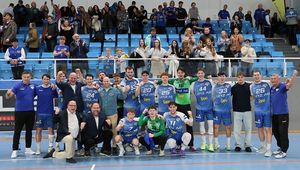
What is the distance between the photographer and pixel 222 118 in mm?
13977

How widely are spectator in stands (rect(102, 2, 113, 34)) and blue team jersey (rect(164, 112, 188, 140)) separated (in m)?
9.47

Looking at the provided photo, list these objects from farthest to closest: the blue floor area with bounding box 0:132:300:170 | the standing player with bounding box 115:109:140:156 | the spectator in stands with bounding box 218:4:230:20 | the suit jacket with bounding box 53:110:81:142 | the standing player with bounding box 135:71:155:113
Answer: the spectator in stands with bounding box 218:4:230:20
the standing player with bounding box 135:71:155:113
the standing player with bounding box 115:109:140:156
the suit jacket with bounding box 53:110:81:142
the blue floor area with bounding box 0:132:300:170

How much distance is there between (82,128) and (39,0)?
1352 cm

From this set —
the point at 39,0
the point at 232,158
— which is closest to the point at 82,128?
the point at 232,158

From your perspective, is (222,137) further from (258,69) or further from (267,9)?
(267,9)

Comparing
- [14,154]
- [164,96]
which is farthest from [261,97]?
[14,154]

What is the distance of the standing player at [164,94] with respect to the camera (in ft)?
45.4

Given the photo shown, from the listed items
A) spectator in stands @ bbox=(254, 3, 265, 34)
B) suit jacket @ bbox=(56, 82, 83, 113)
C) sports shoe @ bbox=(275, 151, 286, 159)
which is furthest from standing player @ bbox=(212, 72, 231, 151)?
spectator in stands @ bbox=(254, 3, 265, 34)

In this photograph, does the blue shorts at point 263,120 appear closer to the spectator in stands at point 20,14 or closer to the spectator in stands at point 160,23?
the spectator in stands at point 160,23

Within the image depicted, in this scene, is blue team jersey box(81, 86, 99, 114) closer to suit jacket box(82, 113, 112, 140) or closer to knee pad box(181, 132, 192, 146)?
suit jacket box(82, 113, 112, 140)

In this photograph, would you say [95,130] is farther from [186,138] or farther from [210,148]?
[210,148]

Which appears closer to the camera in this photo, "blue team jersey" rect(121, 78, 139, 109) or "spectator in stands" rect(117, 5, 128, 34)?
"blue team jersey" rect(121, 78, 139, 109)

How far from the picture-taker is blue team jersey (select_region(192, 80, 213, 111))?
45.9ft

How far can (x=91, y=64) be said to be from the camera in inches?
646
